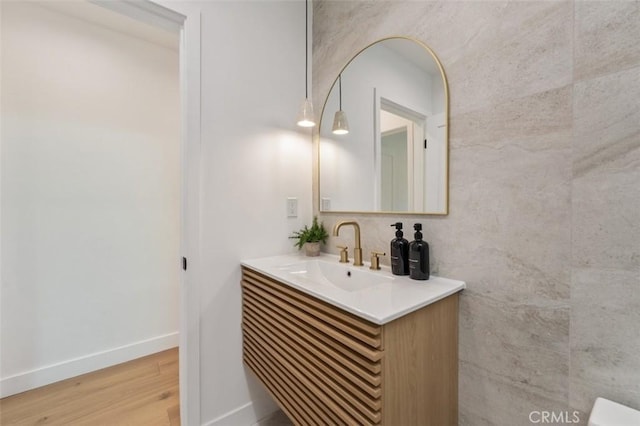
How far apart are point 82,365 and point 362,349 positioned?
2.28 m

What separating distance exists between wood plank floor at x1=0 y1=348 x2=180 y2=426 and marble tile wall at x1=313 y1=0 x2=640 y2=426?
1687 millimetres

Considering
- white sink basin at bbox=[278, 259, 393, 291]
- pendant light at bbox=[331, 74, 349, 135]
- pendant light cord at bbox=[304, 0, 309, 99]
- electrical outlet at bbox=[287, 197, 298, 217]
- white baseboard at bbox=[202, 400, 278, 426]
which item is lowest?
white baseboard at bbox=[202, 400, 278, 426]

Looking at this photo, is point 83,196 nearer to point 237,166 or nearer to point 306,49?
point 237,166

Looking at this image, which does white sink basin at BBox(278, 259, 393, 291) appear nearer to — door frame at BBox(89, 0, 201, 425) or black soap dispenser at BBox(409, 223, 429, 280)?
black soap dispenser at BBox(409, 223, 429, 280)

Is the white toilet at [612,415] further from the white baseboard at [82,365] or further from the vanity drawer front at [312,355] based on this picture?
the white baseboard at [82,365]

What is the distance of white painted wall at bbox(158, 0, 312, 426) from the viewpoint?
136cm

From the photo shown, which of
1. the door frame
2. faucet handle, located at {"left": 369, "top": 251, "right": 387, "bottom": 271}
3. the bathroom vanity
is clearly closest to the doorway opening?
the door frame

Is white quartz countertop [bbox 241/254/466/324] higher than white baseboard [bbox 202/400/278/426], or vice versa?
white quartz countertop [bbox 241/254/466/324]

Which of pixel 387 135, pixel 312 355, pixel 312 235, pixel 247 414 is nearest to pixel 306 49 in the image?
pixel 387 135

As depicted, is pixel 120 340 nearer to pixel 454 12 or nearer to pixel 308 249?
pixel 308 249

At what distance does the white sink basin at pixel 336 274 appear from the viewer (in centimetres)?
120

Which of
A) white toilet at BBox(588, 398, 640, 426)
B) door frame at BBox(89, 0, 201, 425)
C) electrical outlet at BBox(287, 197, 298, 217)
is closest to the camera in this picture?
white toilet at BBox(588, 398, 640, 426)

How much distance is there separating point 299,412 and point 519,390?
799mm

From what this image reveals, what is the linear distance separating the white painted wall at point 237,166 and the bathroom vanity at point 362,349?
0.89ft
